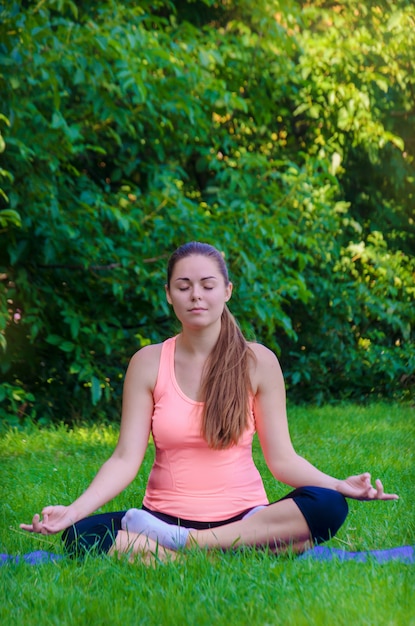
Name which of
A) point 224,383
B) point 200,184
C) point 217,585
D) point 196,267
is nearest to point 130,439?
point 224,383

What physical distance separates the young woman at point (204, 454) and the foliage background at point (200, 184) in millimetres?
1643

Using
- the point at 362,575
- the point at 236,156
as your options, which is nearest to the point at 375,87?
the point at 236,156

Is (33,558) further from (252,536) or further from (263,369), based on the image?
(263,369)

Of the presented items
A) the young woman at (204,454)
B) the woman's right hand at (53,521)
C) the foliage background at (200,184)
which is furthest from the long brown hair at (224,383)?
the foliage background at (200,184)

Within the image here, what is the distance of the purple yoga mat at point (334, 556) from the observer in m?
2.90

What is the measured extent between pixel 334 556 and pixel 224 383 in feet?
2.10

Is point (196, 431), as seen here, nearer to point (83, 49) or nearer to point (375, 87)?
point (83, 49)

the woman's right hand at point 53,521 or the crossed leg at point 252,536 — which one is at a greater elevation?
the woman's right hand at point 53,521

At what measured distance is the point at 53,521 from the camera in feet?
Result: 9.34

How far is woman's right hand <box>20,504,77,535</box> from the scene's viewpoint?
2.76 metres

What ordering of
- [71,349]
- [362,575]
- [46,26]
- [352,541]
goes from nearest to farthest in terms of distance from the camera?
1. [362,575]
2. [352,541]
3. [46,26]
4. [71,349]

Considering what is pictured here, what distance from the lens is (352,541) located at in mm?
3361

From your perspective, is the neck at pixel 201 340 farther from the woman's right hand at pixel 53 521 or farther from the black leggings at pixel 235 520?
the woman's right hand at pixel 53 521

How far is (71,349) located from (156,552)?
3.39 meters
